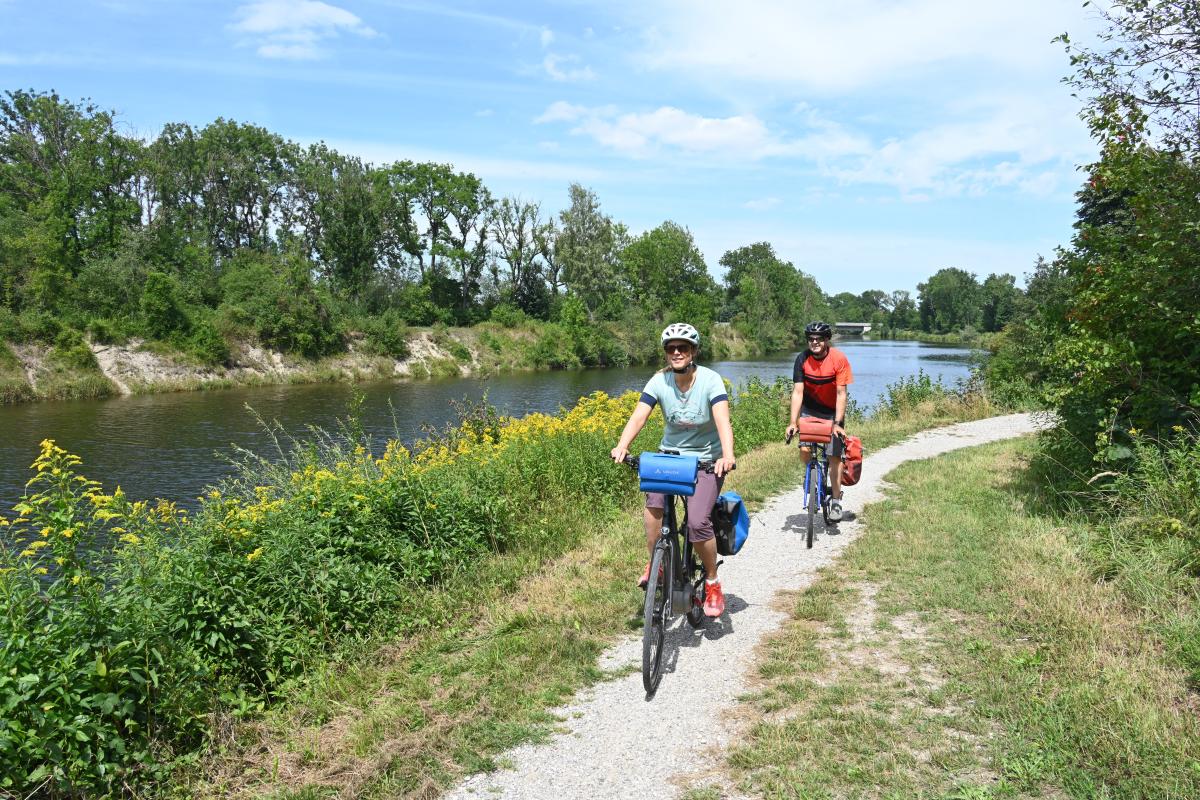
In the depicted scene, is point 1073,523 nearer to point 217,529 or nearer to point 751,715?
point 751,715

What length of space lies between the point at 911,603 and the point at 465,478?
4451 mm

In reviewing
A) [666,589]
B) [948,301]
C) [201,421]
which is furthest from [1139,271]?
[948,301]

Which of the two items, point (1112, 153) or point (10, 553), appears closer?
point (10, 553)

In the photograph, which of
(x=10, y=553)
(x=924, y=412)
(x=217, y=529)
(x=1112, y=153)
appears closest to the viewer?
(x=10, y=553)

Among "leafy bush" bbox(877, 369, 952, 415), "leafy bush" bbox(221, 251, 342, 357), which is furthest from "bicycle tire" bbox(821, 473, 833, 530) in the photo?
"leafy bush" bbox(221, 251, 342, 357)

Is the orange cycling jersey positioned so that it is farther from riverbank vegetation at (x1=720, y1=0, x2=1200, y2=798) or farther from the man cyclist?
riverbank vegetation at (x1=720, y1=0, x2=1200, y2=798)

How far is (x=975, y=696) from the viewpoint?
3881 mm

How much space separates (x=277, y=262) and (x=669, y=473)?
51790 mm

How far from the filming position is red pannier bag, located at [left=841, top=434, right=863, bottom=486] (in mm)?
7668

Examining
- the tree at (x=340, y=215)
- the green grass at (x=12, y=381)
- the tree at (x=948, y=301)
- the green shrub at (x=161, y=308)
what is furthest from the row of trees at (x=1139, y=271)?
the tree at (x=948, y=301)

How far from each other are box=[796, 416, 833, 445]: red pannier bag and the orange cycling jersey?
0.45ft

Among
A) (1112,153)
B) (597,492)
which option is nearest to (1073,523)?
(1112,153)

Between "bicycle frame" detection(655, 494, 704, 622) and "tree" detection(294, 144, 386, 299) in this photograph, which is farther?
"tree" detection(294, 144, 386, 299)

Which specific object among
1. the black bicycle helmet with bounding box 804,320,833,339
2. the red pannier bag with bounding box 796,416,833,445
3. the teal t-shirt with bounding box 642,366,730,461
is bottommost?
the red pannier bag with bounding box 796,416,833,445
